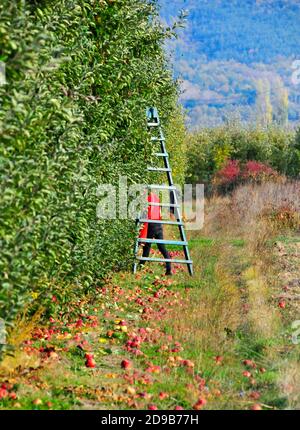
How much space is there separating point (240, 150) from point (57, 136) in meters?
38.9

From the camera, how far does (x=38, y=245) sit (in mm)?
5129

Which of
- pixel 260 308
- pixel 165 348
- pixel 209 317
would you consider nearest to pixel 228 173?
pixel 260 308

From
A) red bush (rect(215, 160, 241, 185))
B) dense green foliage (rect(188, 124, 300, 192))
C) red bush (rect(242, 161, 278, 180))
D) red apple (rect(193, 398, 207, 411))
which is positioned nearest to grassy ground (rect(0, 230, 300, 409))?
red apple (rect(193, 398, 207, 411))

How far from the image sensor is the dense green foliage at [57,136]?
452 cm

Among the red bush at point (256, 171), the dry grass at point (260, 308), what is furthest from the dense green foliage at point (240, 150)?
the dry grass at point (260, 308)

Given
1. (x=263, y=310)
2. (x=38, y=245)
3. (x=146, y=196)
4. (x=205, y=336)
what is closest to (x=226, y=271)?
(x=146, y=196)

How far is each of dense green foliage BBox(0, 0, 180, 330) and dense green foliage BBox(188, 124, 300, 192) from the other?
32.5 metres

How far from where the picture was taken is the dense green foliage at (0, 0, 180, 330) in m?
4.52

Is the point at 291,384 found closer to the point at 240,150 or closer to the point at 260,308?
the point at 260,308

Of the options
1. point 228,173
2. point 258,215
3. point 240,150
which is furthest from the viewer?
point 240,150

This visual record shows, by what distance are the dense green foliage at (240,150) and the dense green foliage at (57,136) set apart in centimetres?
3246

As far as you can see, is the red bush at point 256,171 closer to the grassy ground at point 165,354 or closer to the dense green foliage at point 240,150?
the dense green foliage at point 240,150

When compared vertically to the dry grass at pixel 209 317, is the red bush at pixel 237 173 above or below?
above

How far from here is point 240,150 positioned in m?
44.2
